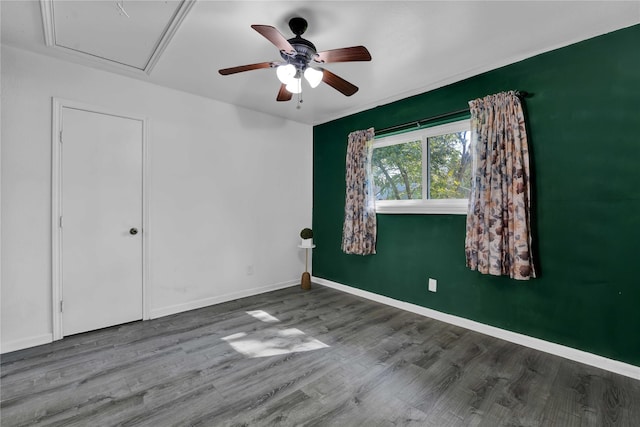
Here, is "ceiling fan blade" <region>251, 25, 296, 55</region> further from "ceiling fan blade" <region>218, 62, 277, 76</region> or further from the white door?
the white door

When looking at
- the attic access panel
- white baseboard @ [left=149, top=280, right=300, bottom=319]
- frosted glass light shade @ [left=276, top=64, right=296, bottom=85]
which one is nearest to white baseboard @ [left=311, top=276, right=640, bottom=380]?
white baseboard @ [left=149, top=280, right=300, bottom=319]

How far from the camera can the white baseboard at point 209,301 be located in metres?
3.10

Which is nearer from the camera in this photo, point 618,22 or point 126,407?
point 126,407

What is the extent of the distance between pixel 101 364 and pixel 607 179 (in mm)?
4143

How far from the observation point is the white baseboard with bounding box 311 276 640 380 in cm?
205

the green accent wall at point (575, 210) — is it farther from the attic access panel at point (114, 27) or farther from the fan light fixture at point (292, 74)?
the attic access panel at point (114, 27)

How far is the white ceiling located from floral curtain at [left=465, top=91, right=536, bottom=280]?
50 centimetres

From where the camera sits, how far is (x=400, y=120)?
3408 mm

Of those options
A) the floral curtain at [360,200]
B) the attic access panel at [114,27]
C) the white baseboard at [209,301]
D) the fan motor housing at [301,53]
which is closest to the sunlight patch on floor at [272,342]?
the white baseboard at [209,301]

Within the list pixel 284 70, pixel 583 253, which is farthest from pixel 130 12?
pixel 583 253

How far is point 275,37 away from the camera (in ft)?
5.69

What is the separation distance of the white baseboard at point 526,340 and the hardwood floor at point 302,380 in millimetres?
77

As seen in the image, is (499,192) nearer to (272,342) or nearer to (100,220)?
(272,342)

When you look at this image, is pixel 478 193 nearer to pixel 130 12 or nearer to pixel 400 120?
pixel 400 120
